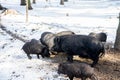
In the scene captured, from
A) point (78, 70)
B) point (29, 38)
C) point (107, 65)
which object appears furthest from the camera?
point (29, 38)

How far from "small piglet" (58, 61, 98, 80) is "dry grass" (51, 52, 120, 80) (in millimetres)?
852

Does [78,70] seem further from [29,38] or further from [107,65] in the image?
[29,38]

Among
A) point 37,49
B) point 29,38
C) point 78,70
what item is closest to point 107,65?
point 78,70

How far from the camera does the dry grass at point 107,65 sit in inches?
454

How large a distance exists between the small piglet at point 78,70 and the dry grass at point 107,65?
85 cm

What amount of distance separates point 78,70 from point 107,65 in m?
2.49

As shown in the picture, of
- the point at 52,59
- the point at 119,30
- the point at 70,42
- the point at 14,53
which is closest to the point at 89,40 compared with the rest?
the point at 70,42

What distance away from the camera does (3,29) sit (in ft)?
76.7

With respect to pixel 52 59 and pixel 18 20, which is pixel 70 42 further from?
pixel 18 20

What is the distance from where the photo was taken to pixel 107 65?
1270cm

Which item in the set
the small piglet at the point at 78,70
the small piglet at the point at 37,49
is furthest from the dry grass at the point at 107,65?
the small piglet at the point at 78,70

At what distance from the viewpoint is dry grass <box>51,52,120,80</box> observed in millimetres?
11528

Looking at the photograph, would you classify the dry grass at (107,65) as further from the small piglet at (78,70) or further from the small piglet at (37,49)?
the small piglet at (78,70)

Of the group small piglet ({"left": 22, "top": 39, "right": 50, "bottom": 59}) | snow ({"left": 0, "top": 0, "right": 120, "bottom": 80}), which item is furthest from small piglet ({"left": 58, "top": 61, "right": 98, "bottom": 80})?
small piglet ({"left": 22, "top": 39, "right": 50, "bottom": 59})
